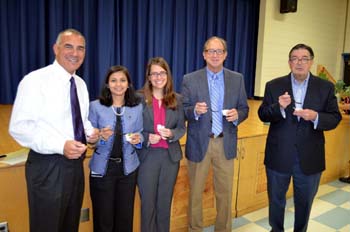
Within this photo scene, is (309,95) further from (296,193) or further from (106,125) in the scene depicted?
(106,125)

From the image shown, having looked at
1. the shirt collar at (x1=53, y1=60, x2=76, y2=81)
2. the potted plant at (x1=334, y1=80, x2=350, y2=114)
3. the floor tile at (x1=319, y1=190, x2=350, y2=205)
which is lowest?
the floor tile at (x1=319, y1=190, x2=350, y2=205)

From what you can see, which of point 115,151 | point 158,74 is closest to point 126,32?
point 158,74

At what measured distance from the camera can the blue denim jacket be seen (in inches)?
72.3

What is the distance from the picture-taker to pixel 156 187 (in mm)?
2043

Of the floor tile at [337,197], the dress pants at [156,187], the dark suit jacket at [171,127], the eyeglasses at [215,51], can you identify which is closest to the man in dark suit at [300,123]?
the eyeglasses at [215,51]

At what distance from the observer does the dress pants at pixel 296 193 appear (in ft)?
7.11

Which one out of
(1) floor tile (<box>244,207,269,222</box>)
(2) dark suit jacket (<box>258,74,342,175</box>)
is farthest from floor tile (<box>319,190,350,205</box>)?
(2) dark suit jacket (<box>258,74,342,175</box>)

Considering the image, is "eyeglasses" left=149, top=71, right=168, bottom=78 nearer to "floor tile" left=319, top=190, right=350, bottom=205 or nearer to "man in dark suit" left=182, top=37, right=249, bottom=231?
"man in dark suit" left=182, top=37, right=249, bottom=231

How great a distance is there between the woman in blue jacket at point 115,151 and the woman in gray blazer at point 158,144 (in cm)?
8

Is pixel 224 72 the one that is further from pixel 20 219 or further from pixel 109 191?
pixel 20 219

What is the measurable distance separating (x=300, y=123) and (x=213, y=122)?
612 millimetres

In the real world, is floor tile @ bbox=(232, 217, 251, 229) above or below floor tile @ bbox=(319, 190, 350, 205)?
above

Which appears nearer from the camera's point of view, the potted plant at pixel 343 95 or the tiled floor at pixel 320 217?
the tiled floor at pixel 320 217

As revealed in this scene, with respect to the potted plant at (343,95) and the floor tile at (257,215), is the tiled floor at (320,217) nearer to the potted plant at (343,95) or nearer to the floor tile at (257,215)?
the floor tile at (257,215)
